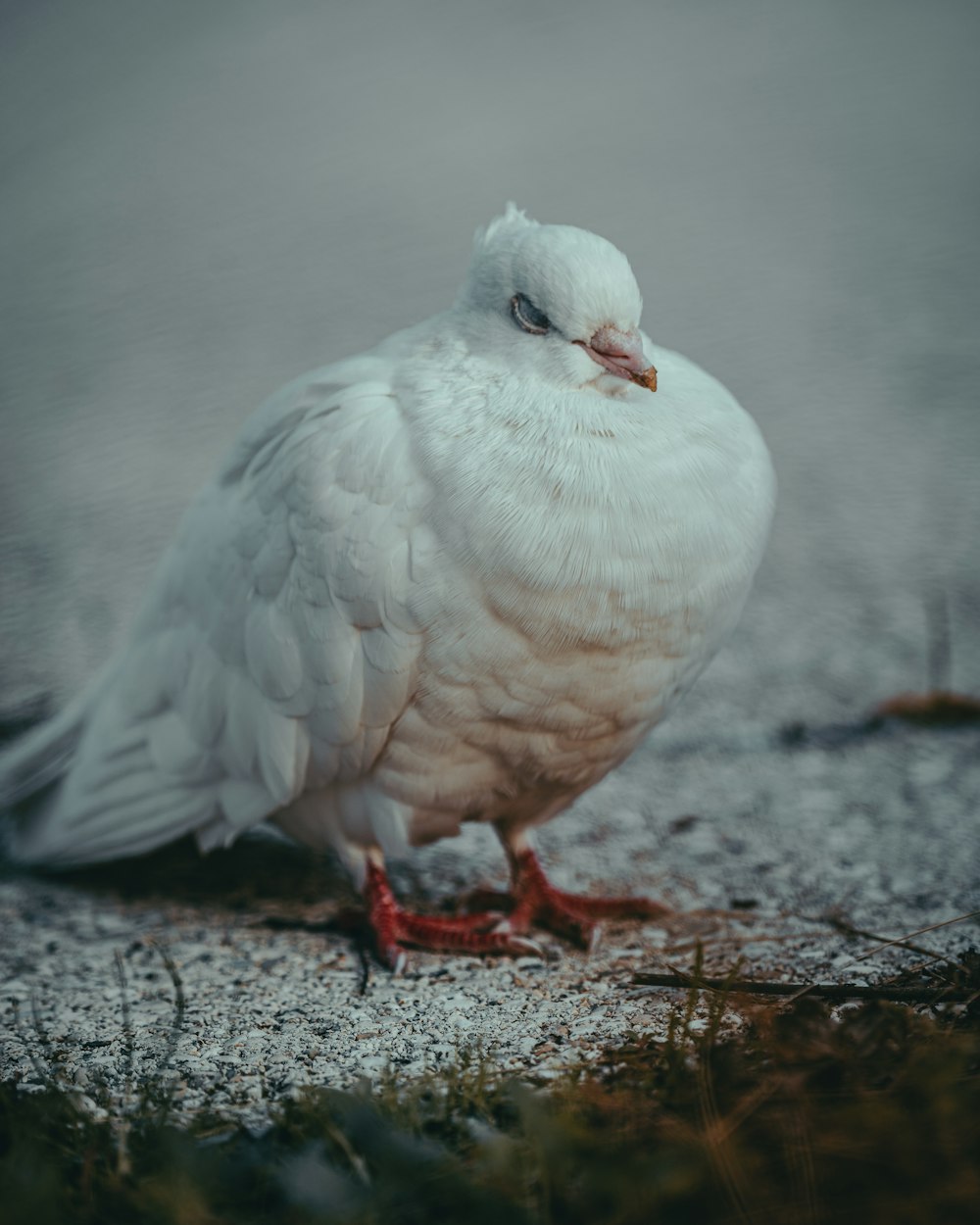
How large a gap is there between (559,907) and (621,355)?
5.36 ft

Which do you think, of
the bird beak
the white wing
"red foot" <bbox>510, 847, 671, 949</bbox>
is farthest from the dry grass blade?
the bird beak

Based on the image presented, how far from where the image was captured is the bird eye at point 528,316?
3.22 m

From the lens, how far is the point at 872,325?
7754mm

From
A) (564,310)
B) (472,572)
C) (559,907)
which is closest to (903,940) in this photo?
(559,907)

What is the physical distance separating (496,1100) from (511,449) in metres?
1.47

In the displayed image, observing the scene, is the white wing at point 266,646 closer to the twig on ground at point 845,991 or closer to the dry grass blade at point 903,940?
the twig on ground at point 845,991

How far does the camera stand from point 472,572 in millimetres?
Answer: 3059

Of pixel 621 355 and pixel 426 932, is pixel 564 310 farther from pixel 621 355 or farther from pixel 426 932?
pixel 426 932

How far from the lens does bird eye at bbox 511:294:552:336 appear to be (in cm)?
322

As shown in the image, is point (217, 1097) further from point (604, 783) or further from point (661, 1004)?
point (604, 783)

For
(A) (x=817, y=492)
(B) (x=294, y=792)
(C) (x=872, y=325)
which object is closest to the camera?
(B) (x=294, y=792)

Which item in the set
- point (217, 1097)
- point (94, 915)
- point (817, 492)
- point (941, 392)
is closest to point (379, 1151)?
point (217, 1097)

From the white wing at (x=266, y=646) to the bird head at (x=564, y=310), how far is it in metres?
0.36

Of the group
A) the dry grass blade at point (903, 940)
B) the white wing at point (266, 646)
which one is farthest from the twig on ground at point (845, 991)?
the white wing at point (266, 646)
